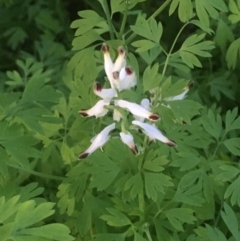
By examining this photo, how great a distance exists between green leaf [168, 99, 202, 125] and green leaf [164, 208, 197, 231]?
8.6 inches

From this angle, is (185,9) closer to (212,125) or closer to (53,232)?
(212,125)

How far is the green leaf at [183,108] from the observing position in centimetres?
95

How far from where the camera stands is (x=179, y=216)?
3.34 feet

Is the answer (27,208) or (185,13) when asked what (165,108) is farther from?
(27,208)

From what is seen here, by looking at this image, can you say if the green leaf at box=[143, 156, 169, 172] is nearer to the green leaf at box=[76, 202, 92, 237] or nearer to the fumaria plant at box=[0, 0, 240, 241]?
the fumaria plant at box=[0, 0, 240, 241]

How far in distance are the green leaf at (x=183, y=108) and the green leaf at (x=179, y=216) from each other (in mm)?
220

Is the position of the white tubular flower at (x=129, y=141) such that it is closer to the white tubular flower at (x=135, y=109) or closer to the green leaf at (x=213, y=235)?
the white tubular flower at (x=135, y=109)

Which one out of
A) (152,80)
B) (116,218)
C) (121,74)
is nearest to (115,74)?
(121,74)

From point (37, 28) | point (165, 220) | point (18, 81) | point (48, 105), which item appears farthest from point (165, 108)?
point (37, 28)

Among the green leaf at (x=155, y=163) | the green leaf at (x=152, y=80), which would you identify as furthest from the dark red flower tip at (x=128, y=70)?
the green leaf at (x=155, y=163)

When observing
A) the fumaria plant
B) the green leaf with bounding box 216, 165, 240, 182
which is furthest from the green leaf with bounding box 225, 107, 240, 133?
the green leaf with bounding box 216, 165, 240, 182

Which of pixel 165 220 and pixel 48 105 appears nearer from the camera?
pixel 165 220

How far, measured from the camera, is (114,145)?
3.38 ft

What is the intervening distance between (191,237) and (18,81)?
35.7 inches
